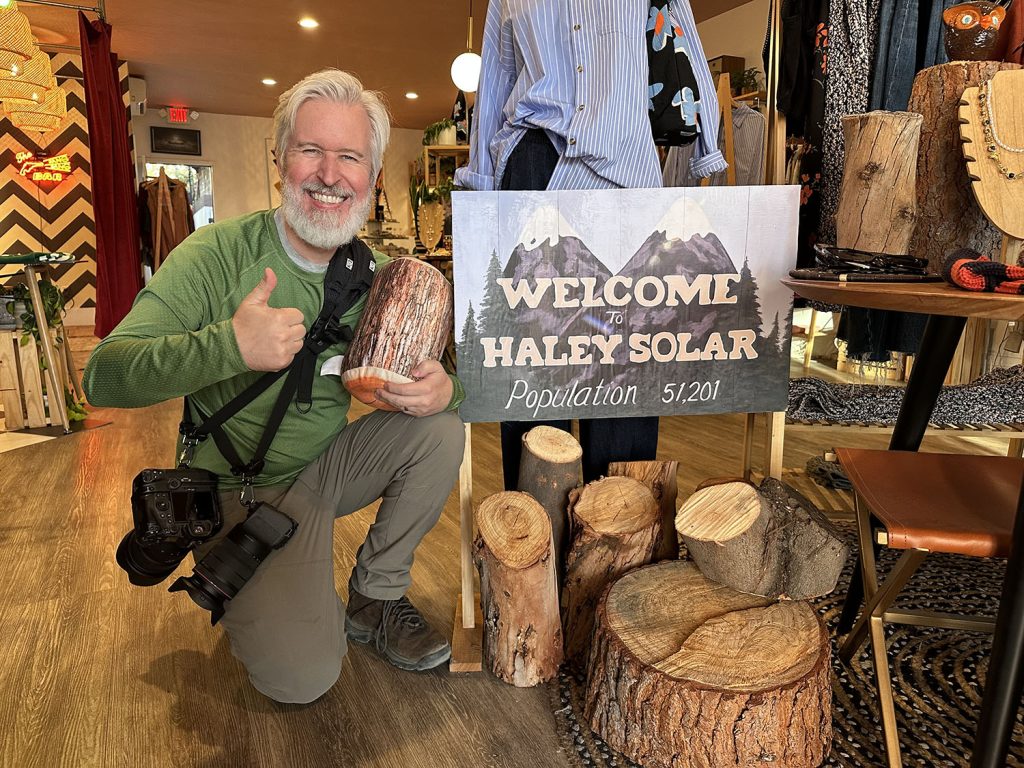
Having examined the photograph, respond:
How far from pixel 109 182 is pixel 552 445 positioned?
4.85m

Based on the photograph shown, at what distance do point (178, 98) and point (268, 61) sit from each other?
271 cm

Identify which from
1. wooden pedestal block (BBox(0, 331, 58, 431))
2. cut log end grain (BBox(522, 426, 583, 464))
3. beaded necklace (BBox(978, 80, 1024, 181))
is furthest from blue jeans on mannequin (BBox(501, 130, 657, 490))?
wooden pedestal block (BBox(0, 331, 58, 431))

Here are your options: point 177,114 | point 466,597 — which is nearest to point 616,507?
point 466,597

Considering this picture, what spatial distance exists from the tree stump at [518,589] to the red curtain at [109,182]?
4735mm

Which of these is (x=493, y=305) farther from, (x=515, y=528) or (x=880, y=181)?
(x=880, y=181)

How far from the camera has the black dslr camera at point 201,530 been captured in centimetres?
132

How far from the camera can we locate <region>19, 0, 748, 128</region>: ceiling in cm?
570

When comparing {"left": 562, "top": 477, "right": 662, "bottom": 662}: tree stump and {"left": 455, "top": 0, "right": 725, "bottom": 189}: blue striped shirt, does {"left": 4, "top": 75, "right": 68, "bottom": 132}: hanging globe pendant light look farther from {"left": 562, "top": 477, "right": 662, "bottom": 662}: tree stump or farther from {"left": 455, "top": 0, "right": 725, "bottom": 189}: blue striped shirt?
{"left": 562, "top": 477, "right": 662, "bottom": 662}: tree stump

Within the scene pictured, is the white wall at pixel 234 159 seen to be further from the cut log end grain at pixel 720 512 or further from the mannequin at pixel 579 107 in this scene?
the cut log end grain at pixel 720 512

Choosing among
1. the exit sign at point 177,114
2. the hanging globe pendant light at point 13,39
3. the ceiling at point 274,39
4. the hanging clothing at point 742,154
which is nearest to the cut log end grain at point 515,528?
the hanging clothing at point 742,154

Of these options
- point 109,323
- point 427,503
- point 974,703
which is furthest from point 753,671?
point 109,323

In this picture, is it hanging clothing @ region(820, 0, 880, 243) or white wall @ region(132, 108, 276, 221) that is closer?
hanging clothing @ region(820, 0, 880, 243)

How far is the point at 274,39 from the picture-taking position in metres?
6.61

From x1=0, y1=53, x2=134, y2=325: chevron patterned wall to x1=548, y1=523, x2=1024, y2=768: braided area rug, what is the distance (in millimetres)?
7572
